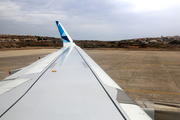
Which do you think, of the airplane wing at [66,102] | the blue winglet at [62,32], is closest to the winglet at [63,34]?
the blue winglet at [62,32]

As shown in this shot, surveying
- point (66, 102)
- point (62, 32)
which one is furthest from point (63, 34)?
point (66, 102)

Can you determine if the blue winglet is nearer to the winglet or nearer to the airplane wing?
the winglet

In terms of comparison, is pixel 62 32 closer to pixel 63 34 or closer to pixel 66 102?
pixel 63 34

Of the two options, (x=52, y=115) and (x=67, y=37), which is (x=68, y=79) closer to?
(x=52, y=115)

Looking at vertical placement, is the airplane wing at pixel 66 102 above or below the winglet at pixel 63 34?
below

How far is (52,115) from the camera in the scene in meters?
1.17

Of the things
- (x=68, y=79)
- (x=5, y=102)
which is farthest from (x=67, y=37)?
(x=5, y=102)

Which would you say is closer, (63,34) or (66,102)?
(66,102)

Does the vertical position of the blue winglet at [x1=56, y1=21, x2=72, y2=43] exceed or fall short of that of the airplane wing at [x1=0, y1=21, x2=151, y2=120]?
it exceeds it

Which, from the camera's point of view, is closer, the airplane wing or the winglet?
the airplane wing

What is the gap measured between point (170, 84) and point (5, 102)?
7.33m

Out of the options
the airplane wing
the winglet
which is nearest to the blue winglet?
the winglet

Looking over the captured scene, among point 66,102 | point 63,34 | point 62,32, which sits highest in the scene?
point 62,32

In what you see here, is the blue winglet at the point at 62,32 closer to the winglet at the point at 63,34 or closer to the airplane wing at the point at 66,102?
the winglet at the point at 63,34
